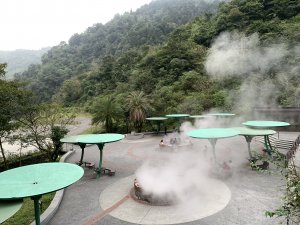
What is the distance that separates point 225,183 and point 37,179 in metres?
7.31

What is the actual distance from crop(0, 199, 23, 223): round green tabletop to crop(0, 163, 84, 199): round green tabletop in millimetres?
199

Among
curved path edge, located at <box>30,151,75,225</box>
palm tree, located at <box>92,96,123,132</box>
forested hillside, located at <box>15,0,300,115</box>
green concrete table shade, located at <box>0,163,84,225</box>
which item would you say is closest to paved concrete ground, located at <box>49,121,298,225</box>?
curved path edge, located at <box>30,151,75,225</box>

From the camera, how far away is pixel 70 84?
6306 cm

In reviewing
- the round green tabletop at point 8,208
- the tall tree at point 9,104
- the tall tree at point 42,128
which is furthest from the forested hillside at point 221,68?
the round green tabletop at point 8,208

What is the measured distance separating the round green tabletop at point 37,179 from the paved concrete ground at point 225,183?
1.85 m

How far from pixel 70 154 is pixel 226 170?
35.2 ft

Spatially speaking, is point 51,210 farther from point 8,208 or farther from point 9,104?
point 9,104

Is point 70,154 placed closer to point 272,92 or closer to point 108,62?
point 272,92

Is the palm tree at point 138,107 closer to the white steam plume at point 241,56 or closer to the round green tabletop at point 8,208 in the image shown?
the white steam plume at point 241,56

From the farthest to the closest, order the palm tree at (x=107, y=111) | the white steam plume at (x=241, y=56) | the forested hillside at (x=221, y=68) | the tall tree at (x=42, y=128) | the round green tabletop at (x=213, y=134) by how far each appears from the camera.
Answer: the white steam plume at (x=241, y=56)
the forested hillside at (x=221, y=68)
the palm tree at (x=107, y=111)
the tall tree at (x=42, y=128)
the round green tabletop at (x=213, y=134)

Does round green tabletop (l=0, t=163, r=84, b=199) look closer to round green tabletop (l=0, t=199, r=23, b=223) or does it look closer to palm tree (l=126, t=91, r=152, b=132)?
round green tabletop (l=0, t=199, r=23, b=223)

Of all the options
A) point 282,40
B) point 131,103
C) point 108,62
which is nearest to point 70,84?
point 108,62

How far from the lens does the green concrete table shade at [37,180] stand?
19.3 feet

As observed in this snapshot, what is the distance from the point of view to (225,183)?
34.8ft
